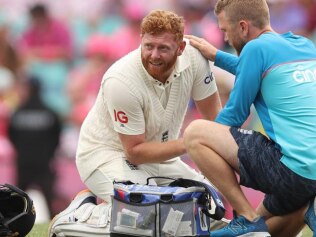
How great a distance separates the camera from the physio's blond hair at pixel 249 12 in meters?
6.52

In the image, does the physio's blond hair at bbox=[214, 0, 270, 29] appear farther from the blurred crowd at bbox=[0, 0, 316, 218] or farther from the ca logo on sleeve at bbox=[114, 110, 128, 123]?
the blurred crowd at bbox=[0, 0, 316, 218]

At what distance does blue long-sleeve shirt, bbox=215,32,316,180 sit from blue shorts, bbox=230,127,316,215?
0.16ft

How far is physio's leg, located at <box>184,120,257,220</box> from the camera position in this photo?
20.7 ft

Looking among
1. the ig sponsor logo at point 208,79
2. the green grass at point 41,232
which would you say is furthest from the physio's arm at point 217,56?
the green grass at point 41,232

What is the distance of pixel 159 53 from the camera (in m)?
6.78

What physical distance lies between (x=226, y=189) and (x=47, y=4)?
6486mm

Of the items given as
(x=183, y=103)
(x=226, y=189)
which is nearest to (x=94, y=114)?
(x=183, y=103)

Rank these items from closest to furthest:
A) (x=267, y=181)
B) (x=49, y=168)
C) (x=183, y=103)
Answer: (x=267, y=181) → (x=183, y=103) → (x=49, y=168)

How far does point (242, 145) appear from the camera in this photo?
627 cm

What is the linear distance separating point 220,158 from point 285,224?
63 cm

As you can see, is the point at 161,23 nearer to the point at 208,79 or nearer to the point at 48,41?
the point at 208,79

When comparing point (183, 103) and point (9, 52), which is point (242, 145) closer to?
point (183, 103)

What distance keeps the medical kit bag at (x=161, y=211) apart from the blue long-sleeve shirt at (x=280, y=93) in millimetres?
518

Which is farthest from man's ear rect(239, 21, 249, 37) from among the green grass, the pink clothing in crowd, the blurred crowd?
the pink clothing in crowd
